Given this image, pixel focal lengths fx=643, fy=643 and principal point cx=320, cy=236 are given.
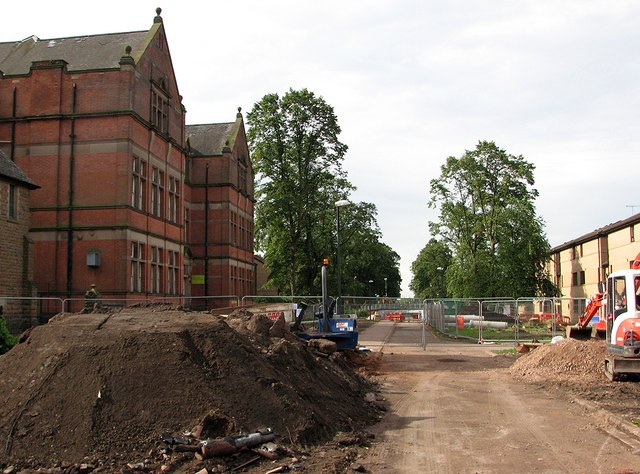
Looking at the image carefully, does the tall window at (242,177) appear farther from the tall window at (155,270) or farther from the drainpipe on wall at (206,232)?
the tall window at (155,270)

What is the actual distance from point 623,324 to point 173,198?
25348 millimetres

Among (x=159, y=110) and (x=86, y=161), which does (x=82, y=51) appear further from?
(x=86, y=161)

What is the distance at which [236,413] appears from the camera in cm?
917

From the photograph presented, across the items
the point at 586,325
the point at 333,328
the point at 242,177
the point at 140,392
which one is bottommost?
the point at 140,392

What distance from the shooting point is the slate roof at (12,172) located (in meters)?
24.9

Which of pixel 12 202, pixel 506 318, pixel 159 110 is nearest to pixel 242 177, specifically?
pixel 159 110

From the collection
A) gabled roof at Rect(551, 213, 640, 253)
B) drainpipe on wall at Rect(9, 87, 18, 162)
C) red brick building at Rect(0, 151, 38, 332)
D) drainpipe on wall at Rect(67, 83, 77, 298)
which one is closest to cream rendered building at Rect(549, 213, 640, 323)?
gabled roof at Rect(551, 213, 640, 253)

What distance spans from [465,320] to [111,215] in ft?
75.2

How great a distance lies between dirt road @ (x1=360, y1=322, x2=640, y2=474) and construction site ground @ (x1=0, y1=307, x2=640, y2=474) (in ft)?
0.11

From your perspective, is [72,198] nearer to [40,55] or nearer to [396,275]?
[40,55]

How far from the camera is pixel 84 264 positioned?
1121 inches

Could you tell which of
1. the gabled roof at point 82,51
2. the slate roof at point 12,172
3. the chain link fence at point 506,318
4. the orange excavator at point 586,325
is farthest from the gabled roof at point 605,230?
the slate roof at point 12,172

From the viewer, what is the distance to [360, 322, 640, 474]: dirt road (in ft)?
27.3

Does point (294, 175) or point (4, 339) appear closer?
point (4, 339)
